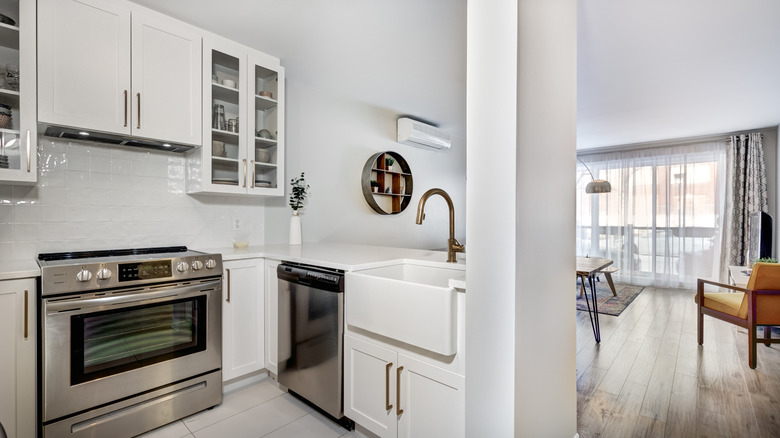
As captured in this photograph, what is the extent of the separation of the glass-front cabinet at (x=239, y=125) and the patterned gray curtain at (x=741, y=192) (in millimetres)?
6142

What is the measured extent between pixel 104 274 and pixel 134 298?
0.59 ft

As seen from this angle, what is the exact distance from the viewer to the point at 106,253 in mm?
2041

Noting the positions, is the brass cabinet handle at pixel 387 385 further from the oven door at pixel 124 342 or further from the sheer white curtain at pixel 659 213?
the sheer white curtain at pixel 659 213

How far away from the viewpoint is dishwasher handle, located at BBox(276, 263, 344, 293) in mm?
1818

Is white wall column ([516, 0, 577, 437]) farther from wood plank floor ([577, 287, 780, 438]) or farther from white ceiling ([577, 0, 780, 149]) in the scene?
white ceiling ([577, 0, 780, 149])

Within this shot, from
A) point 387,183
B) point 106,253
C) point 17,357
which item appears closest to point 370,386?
point 17,357

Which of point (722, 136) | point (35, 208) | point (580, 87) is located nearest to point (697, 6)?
point (580, 87)

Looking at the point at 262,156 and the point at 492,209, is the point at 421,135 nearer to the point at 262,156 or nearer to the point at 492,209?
the point at 262,156

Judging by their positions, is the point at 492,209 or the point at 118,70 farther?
the point at 118,70

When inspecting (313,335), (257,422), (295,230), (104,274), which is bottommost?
(257,422)

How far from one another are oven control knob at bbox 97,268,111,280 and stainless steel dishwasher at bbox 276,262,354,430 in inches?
32.9

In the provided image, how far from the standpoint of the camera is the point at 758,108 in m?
3.86

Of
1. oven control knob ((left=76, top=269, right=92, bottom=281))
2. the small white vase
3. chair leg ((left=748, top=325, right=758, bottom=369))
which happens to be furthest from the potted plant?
chair leg ((left=748, top=325, right=758, bottom=369))

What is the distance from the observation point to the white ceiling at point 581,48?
6.68 ft
